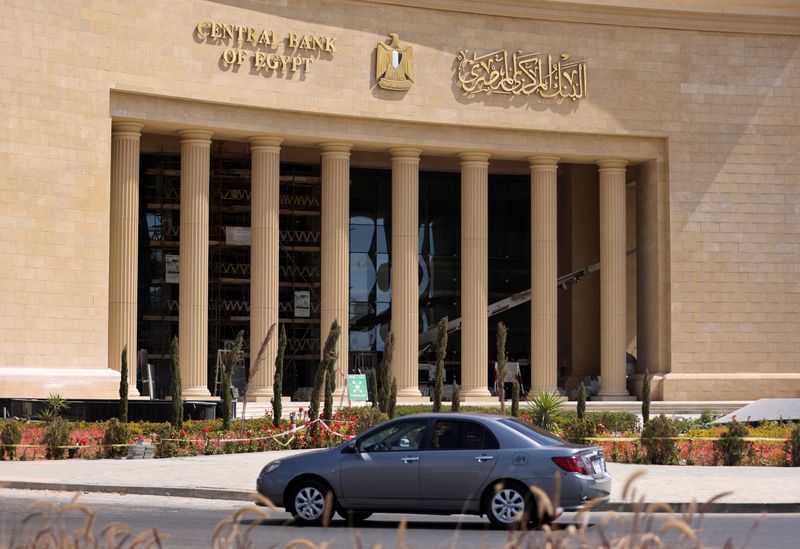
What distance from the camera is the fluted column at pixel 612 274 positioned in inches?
2175

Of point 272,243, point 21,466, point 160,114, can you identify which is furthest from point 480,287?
point 21,466

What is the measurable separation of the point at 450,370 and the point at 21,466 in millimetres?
39017

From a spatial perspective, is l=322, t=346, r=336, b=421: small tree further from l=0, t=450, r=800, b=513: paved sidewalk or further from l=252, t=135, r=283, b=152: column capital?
l=252, t=135, r=283, b=152: column capital

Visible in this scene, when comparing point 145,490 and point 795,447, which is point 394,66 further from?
point 145,490

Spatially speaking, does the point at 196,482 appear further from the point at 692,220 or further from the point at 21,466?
the point at 692,220

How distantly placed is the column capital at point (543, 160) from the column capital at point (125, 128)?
1718cm

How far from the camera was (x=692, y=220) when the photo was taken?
5462 centimetres

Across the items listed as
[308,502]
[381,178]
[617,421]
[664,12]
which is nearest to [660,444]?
[617,421]

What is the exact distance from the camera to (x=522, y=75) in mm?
54219

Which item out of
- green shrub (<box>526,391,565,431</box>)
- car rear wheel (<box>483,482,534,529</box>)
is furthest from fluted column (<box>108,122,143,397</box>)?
car rear wheel (<box>483,482,534,529</box>)

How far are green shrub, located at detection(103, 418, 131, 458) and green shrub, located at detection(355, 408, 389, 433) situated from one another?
228 inches

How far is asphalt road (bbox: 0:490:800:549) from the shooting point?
1588cm

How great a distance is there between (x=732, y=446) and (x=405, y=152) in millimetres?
28038

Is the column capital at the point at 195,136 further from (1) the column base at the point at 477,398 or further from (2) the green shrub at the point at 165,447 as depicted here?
(2) the green shrub at the point at 165,447
